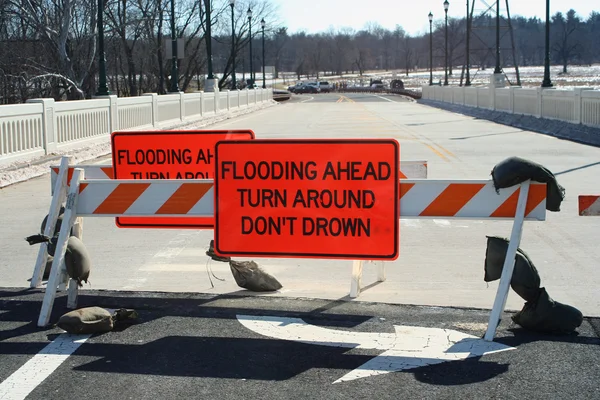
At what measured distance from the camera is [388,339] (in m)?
5.61

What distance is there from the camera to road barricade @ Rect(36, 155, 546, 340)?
5895mm

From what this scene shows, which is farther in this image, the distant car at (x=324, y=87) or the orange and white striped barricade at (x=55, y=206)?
the distant car at (x=324, y=87)

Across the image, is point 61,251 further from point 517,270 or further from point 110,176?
point 517,270

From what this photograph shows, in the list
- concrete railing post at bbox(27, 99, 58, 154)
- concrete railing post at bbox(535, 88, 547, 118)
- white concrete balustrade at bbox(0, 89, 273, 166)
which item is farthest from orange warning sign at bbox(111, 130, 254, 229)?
concrete railing post at bbox(535, 88, 547, 118)

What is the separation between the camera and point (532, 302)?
580cm

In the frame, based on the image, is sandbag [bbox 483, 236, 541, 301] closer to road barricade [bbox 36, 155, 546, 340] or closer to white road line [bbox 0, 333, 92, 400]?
road barricade [bbox 36, 155, 546, 340]

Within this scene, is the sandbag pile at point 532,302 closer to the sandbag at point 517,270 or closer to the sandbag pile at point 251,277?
the sandbag at point 517,270

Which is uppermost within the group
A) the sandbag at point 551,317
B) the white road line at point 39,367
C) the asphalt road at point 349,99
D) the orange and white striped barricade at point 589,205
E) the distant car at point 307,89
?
the distant car at point 307,89

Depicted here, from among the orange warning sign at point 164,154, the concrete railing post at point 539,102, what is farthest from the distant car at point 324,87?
the orange warning sign at point 164,154

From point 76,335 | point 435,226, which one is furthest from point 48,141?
point 76,335

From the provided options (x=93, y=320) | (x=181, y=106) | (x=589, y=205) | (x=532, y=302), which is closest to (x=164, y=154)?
(x=93, y=320)

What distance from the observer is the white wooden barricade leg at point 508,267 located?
5.58 m

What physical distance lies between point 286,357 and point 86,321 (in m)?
1.41

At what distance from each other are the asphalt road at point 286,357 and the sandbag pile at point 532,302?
9 centimetres
